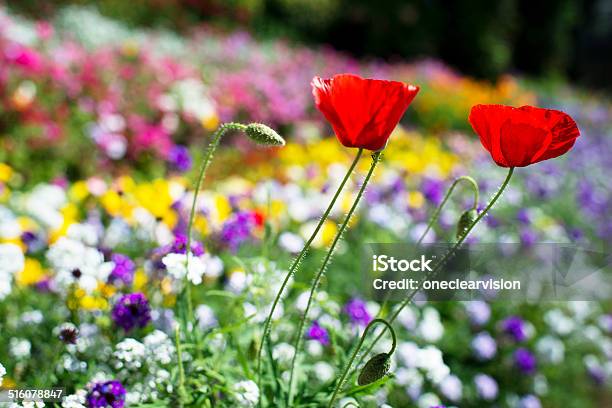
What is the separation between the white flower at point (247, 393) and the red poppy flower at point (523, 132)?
573mm

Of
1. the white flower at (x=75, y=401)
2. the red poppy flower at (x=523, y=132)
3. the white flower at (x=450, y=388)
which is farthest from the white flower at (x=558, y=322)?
the white flower at (x=75, y=401)

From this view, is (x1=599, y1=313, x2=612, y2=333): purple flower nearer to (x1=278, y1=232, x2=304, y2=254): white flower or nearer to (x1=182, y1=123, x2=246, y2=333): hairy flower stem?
(x1=278, y1=232, x2=304, y2=254): white flower

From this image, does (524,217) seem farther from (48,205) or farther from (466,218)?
(466,218)

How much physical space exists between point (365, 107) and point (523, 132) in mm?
238

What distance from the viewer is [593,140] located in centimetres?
839

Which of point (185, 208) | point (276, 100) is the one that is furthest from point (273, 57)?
point (185, 208)

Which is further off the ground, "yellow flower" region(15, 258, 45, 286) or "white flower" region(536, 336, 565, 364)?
"yellow flower" region(15, 258, 45, 286)

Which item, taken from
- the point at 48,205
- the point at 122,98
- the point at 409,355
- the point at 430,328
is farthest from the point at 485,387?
the point at 122,98

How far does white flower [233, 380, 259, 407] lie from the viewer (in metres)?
1.25

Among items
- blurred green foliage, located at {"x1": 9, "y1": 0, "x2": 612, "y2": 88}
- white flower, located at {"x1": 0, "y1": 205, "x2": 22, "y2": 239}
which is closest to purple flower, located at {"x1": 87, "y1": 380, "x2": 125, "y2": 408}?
white flower, located at {"x1": 0, "y1": 205, "x2": 22, "y2": 239}

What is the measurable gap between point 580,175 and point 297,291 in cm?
446

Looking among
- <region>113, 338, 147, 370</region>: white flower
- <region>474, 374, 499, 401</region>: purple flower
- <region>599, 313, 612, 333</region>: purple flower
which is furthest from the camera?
<region>599, 313, 612, 333</region>: purple flower

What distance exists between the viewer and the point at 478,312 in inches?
108

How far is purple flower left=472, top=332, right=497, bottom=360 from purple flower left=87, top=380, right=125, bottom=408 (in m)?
1.67
